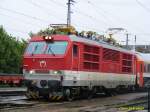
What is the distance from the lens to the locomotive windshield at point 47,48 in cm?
2206

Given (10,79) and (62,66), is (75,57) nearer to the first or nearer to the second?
(62,66)

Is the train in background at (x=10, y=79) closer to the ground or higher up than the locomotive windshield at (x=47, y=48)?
closer to the ground

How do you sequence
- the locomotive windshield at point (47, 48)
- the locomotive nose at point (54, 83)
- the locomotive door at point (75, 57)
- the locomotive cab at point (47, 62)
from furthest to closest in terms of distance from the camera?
1. the locomotive door at point (75, 57)
2. the locomotive windshield at point (47, 48)
3. the locomotive cab at point (47, 62)
4. the locomotive nose at point (54, 83)

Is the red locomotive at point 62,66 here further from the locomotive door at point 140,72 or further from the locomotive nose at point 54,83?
the locomotive door at point 140,72

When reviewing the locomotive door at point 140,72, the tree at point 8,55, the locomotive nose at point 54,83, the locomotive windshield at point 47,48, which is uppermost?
the tree at point 8,55

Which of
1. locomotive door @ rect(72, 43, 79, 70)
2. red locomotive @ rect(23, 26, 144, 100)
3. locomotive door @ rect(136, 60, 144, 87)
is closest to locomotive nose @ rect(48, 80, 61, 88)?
red locomotive @ rect(23, 26, 144, 100)

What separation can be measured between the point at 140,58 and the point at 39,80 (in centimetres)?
1533

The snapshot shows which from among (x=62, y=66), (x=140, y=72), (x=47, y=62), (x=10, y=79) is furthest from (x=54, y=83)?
(x=10, y=79)

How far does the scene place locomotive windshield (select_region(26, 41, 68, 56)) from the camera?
2206 cm

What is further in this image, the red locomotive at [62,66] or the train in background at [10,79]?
the train in background at [10,79]

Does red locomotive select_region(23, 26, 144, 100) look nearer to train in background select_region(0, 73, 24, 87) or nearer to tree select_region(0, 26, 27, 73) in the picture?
train in background select_region(0, 73, 24, 87)

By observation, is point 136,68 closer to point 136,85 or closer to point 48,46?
point 136,85

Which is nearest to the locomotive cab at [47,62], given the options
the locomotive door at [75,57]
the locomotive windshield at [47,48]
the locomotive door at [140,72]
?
the locomotive windshield at [47,48]

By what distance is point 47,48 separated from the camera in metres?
22.4
